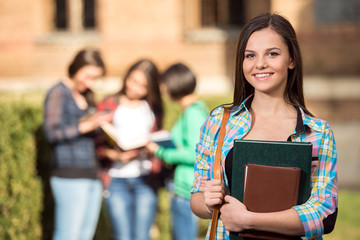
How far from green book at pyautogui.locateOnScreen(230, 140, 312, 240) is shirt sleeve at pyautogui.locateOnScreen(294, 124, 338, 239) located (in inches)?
1.5

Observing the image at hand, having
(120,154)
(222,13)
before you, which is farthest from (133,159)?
(222,13)

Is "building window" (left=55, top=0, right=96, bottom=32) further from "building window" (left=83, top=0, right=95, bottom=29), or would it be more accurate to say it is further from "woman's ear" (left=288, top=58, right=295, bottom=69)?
"woman's ear" (left=288, top=58, right=295, bottom=69)

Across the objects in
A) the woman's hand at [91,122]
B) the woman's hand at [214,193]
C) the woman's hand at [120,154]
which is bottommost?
the woman's hand at [120,154]

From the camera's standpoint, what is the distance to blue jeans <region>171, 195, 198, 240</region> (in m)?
4.31

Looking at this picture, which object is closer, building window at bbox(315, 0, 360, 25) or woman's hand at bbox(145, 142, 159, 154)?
woman's hand at bbox(145, 142, 159, 154)

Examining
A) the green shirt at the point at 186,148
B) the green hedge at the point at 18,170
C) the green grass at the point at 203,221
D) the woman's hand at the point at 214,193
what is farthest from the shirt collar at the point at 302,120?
the green grass at the point at 203,221

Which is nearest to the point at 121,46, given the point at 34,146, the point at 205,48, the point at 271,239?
the point at 205,48

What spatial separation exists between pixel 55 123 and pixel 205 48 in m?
8.39

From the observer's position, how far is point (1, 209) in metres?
5.08

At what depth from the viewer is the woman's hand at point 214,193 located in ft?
6.97

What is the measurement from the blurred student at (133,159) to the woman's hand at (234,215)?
2521 mm

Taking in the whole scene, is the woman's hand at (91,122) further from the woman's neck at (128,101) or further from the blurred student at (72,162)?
the woman's neck at (128,101)

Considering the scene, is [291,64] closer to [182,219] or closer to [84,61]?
[182,219]

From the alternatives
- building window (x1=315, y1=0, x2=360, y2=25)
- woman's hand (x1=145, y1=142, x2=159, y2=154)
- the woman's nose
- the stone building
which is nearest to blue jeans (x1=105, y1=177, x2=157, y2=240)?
woman's hand (x1=145, y1=142, x2=159, y2=154)
